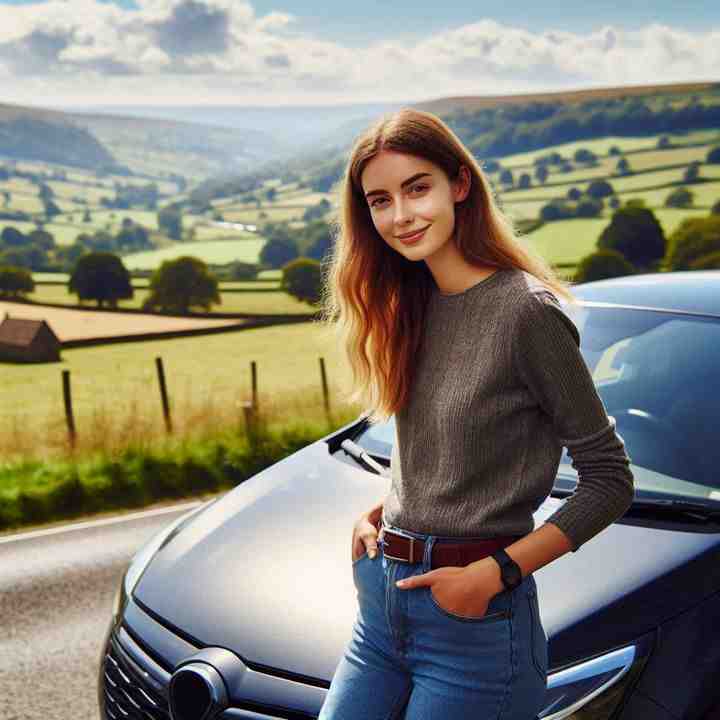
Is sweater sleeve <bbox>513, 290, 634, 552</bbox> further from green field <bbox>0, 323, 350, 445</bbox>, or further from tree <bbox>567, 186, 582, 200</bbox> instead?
tree <bbox>567, 186, 582, 200</bbox>

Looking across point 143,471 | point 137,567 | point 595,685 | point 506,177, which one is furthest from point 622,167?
point 595,685

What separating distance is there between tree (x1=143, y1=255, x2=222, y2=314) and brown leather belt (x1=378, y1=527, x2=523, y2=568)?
25473 mm

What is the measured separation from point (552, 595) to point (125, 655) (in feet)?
3.85

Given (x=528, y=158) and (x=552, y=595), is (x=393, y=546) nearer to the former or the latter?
(x=552, y=595)

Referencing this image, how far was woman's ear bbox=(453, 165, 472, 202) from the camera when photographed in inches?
62.9

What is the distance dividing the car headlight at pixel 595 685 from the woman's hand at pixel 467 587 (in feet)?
1.90

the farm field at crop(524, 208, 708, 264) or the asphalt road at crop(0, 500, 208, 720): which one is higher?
the asphalt road at crop(0, 500, 208, 720)

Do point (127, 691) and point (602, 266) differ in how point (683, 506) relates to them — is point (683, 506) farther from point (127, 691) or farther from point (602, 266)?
point (602, 266)

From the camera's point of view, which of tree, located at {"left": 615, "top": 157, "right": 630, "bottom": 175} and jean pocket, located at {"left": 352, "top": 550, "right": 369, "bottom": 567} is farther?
tree, located at {"left": 615, "top": 157, "right": 630, "bottom": 175}

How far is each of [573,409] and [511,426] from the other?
11 centimetres

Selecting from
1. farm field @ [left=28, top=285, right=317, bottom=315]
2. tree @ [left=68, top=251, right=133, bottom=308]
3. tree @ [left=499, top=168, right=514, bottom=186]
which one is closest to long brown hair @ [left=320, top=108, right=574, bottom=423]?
farm field @ [left=28, top=285, right=317, bottom=315]

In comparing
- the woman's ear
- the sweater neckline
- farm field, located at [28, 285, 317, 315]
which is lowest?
farm field, located at [28, 285, 317, 315]

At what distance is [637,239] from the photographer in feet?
99.3

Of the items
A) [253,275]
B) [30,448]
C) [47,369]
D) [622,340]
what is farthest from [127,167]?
[622,340]
